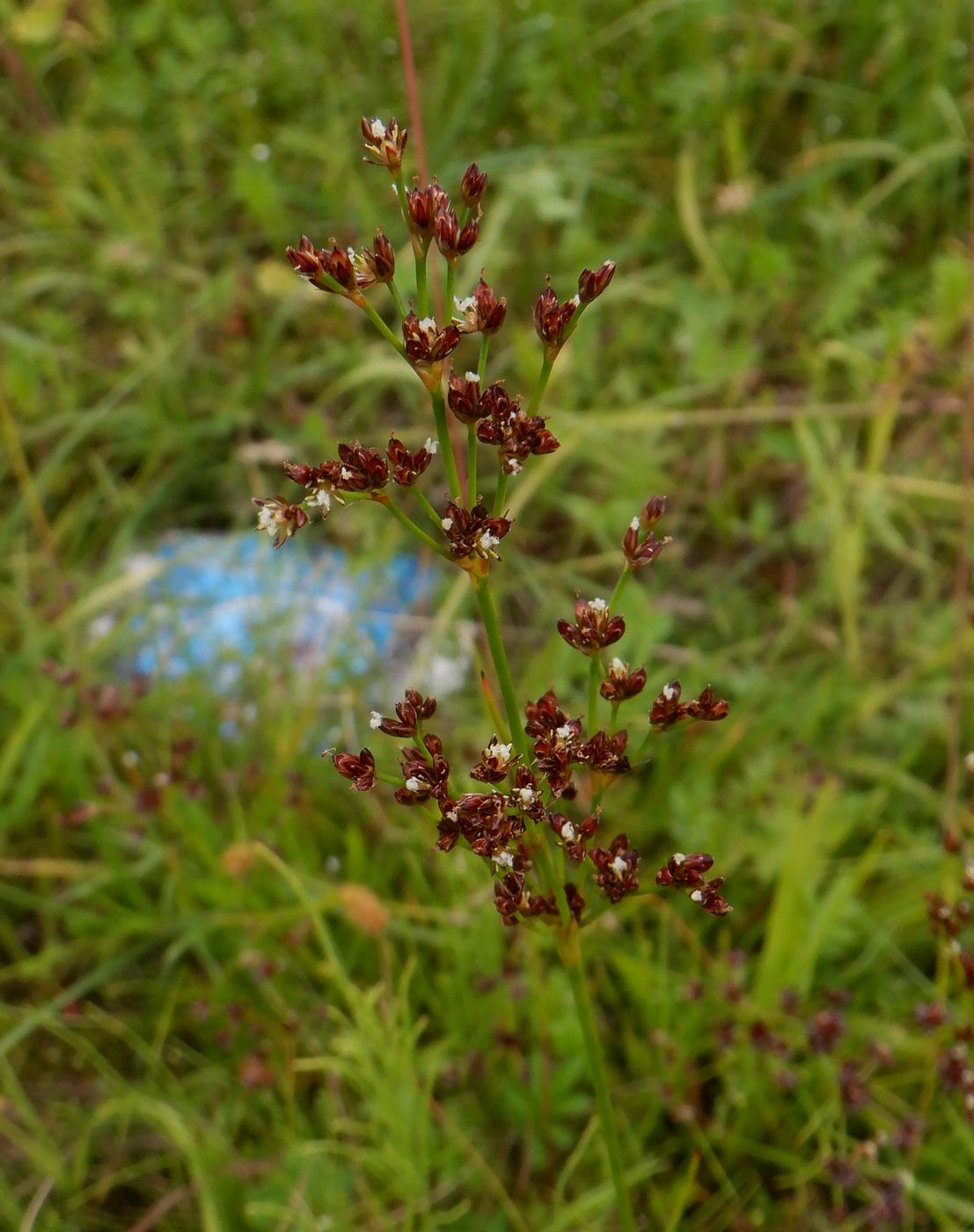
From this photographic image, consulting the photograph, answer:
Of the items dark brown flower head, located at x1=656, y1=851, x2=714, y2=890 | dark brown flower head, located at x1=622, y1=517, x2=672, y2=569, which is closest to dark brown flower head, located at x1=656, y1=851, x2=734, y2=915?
dark brown flower head, located at x1=656, y1=851, x2=714, y2=890

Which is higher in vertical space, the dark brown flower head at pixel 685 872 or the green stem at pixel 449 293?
the green stem at pixel 449 293

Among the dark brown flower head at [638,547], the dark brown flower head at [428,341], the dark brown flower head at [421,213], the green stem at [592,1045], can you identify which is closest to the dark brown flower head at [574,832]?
the green stem at [592,1045]

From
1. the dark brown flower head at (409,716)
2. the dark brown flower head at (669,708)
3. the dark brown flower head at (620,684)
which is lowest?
the dark brown flower head at (669,708)

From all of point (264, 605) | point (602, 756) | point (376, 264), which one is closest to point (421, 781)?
point (602, 756)

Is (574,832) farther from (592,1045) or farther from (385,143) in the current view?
(385,143)

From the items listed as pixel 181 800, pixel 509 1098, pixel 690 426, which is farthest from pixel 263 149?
pixel 509 1098

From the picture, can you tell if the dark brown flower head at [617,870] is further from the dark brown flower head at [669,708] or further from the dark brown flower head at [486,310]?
the dark brown flower head at [486,310]
